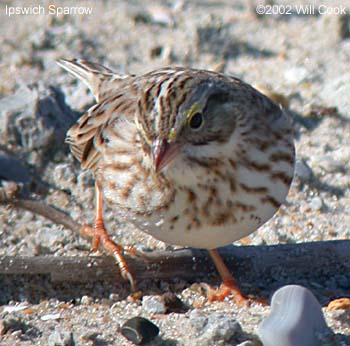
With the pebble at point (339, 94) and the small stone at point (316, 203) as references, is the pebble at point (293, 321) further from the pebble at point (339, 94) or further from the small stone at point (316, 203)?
the pebble at point (339, 94)

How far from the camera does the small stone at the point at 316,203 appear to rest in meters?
5.54

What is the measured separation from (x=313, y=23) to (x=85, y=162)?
2369mm

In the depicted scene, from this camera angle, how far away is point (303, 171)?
5.69 meters

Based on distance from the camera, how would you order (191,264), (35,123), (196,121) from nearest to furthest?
1. (196,121)
2. (191,264)
3. (35,123)

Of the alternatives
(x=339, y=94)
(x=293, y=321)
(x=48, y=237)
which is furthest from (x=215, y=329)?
(x=339, y=94)

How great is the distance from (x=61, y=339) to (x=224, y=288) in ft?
2.91

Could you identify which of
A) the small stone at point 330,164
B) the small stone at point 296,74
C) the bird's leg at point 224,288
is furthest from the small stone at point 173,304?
the small stone at point 296,74

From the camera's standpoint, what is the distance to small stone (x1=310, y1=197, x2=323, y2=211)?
5.54 meters

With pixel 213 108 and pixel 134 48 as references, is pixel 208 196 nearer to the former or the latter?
pixel 213 108

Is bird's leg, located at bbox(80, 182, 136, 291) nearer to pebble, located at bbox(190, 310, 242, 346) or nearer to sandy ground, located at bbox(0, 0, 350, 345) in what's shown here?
sandy ground, located at bbox(0, 0, 350, 345)

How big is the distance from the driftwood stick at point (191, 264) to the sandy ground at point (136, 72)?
0.06m

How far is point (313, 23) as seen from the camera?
7.09 meters

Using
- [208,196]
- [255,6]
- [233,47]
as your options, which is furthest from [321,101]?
[208,196]

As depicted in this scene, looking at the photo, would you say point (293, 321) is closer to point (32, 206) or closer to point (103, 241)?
point (103, 241)
